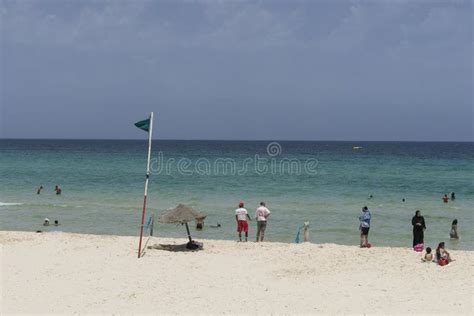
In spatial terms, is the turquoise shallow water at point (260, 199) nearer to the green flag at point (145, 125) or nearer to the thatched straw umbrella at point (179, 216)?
the thatched straw umbrella at point (179, 216)

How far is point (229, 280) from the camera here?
13711 millimetres

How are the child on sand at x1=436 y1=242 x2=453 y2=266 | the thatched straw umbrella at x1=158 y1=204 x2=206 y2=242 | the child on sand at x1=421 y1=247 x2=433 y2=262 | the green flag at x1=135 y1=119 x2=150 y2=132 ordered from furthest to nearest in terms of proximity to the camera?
the thatched straw umbrella at x1=158 y1=204 x2=206 y2=242
the green flag at x1=135 y1=119 x2=150 y2=132
the child on sand at x1=421 y1=247 x2=433 y2=262
the child on sand at x1=436 y1=242 x2=453 y2=266

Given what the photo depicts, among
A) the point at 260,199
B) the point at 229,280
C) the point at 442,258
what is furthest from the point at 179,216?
the point at 260,199

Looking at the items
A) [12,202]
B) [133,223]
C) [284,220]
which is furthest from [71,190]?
[284,220]

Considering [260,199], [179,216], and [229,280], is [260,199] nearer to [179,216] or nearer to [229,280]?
[179,216]

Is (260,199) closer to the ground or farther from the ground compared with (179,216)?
farther from the ground

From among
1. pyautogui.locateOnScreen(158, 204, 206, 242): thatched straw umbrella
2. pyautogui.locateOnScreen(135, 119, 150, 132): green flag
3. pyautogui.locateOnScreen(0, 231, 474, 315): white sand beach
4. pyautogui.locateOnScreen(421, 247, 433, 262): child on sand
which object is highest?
pyautogui.locateOnScreen(135, 119, 150, 132): green flag

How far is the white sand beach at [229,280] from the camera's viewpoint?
11602mm

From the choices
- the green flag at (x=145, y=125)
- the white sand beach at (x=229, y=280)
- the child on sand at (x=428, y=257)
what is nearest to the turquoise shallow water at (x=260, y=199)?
the white sand beach at (x=229, y=280)

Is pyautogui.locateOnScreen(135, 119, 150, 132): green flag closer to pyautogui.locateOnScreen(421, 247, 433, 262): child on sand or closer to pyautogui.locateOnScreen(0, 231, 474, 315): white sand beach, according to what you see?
pyautogui.locateOnScreen(0, 231, 474, 315): white sand beach

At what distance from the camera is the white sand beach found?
457 inches

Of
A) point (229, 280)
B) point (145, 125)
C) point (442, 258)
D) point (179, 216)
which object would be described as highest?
point (145, 125)

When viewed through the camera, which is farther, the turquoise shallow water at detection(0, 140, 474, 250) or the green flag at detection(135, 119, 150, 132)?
the turquoise shallow water at detection(0, 140, 474, 250)

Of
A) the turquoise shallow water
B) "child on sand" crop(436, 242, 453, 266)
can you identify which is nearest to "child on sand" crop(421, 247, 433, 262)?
"child on sand" crop(436, 242, 453, 266)
